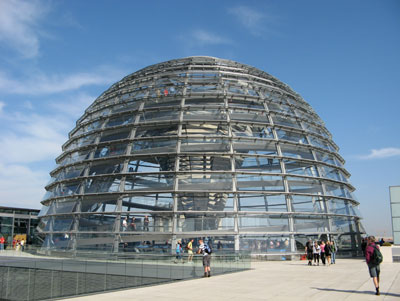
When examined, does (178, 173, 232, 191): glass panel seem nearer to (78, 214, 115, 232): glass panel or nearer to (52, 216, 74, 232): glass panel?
(78, 214, 115, 232): glass panel

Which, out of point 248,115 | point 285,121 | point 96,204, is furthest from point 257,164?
point 96,204

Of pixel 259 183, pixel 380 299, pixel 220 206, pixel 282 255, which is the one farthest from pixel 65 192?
pixel 380 299

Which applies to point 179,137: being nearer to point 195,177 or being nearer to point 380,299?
point 195,177

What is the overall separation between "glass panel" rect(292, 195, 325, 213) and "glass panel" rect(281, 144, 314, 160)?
10.5 ft

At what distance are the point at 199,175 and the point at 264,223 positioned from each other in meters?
5.20

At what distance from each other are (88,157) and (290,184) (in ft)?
48.9

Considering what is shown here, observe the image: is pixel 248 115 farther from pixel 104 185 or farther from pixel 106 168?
pixel 104 185

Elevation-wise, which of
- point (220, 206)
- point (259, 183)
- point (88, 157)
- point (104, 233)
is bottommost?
point (104, 233)

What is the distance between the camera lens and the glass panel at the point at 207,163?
25703mm

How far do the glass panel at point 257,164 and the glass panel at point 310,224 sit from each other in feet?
12.6

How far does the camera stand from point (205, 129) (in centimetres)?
2769

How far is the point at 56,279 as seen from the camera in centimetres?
1095

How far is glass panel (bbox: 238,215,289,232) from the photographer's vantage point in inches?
912

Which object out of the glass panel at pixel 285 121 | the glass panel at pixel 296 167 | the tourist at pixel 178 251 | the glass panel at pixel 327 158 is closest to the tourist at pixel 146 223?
the tourist at pixel 178 251
